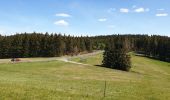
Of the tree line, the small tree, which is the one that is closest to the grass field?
the small tree

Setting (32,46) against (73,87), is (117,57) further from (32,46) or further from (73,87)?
(73,87)

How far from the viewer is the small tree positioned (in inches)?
3501

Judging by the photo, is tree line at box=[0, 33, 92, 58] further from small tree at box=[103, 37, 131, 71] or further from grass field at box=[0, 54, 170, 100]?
grass field at box=[0, 54, 170, 100]

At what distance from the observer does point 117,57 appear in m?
90.8

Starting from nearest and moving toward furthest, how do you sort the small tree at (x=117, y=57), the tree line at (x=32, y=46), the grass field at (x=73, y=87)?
1. the grass field at (x=73, y=87)
2. the small tree at (x=117, y=57)
3. the tree line at (x=32, y=46)

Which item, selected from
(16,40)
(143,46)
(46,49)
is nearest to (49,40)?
(46,49)

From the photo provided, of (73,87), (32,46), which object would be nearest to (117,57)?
(32,46)

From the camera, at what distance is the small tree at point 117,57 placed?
88938mm

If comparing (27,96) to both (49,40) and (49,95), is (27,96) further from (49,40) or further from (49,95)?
(49,40)

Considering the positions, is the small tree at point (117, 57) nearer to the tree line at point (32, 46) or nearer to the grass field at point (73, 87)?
the grass field at point (73, 87)

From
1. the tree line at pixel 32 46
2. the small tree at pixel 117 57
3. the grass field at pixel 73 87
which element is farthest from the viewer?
the tree line at pixel 32 46

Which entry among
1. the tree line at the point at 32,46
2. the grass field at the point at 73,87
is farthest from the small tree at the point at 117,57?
the tree line at the point at 32,46

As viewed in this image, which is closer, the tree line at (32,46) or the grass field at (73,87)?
the grass field at (73,87)

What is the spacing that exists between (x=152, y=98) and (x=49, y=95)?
952 centimetres
